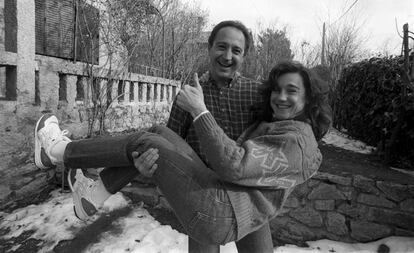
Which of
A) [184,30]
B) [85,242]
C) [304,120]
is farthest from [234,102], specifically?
[184,30]

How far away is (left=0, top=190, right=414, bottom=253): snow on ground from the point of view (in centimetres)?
254

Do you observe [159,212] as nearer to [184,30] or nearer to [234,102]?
[234,102]

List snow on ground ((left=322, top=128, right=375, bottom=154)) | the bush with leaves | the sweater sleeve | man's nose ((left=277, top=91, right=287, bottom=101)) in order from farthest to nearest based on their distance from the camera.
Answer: snow on ground ((left=322, top=128, right=375, bottom=154))
the bush with leaves
man's nose ((left=277, top=91, right=287, bottom=101))
the sweater sleeve

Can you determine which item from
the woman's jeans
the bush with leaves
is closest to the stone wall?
the bush with leaves

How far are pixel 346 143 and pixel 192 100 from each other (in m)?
5.13

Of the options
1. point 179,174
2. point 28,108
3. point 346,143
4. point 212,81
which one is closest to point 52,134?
point 179,174

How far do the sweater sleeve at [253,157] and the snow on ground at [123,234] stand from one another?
171 centimetres

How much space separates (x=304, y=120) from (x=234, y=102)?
0.38m

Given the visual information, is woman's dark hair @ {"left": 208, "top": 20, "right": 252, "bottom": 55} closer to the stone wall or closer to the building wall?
the stone wall

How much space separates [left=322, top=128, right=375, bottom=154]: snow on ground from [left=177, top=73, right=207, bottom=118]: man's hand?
443 cm

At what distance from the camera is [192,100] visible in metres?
1.22

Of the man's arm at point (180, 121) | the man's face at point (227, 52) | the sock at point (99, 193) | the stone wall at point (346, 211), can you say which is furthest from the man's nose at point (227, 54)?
the stone wall at point (346, 211)

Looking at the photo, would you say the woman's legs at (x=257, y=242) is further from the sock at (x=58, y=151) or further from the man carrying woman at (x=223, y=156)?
the sock at (x=58, y=151)

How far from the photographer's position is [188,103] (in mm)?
1219
